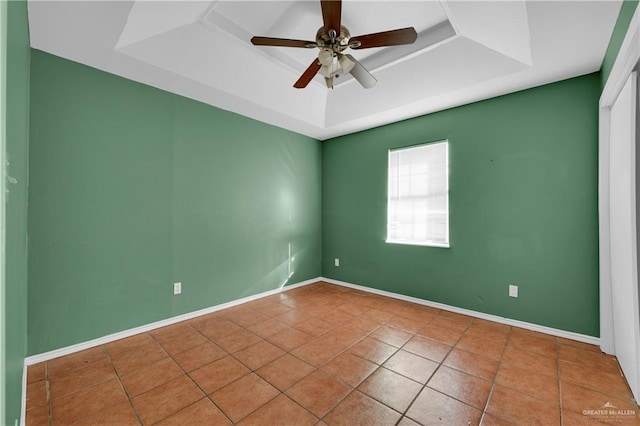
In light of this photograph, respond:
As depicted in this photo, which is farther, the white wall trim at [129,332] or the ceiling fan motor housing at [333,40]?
the white wall trim at [129,332]

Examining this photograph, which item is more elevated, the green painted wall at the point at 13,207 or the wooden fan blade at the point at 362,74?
the wooden fan blade at the point at 362,74

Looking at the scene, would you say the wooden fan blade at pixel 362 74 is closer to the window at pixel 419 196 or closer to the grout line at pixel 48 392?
the window at pixel 419 196

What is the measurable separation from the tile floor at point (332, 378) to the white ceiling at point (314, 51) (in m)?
2.55

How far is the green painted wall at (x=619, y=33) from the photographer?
158cm

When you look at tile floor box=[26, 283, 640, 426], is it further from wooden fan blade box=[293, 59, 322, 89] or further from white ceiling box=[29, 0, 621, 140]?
white ceiling box=[29, 0, 621, 140]

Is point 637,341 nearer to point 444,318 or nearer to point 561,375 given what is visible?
point 561,375

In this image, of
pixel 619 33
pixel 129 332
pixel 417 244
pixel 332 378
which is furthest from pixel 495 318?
pixel 129 332

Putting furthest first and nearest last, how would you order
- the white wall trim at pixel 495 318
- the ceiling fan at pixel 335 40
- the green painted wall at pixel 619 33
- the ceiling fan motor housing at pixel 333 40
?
the white wall trim at pixel 495 318 → the ceiling fan motor housing at pixel 333 40 → the ceiling fan at pixel 335 40 → the green painted wall at pixel 619 33

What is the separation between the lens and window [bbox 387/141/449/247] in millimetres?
3453

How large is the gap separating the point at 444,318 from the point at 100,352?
341 cm

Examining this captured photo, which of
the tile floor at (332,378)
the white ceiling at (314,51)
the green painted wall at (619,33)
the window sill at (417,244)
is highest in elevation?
the white ceiling at (314,51)

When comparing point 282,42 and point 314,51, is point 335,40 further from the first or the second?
point 314,51

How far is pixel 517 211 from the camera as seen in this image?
2.86m

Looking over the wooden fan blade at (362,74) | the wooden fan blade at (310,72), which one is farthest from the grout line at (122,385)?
the wooden fan blade at (362,74)
